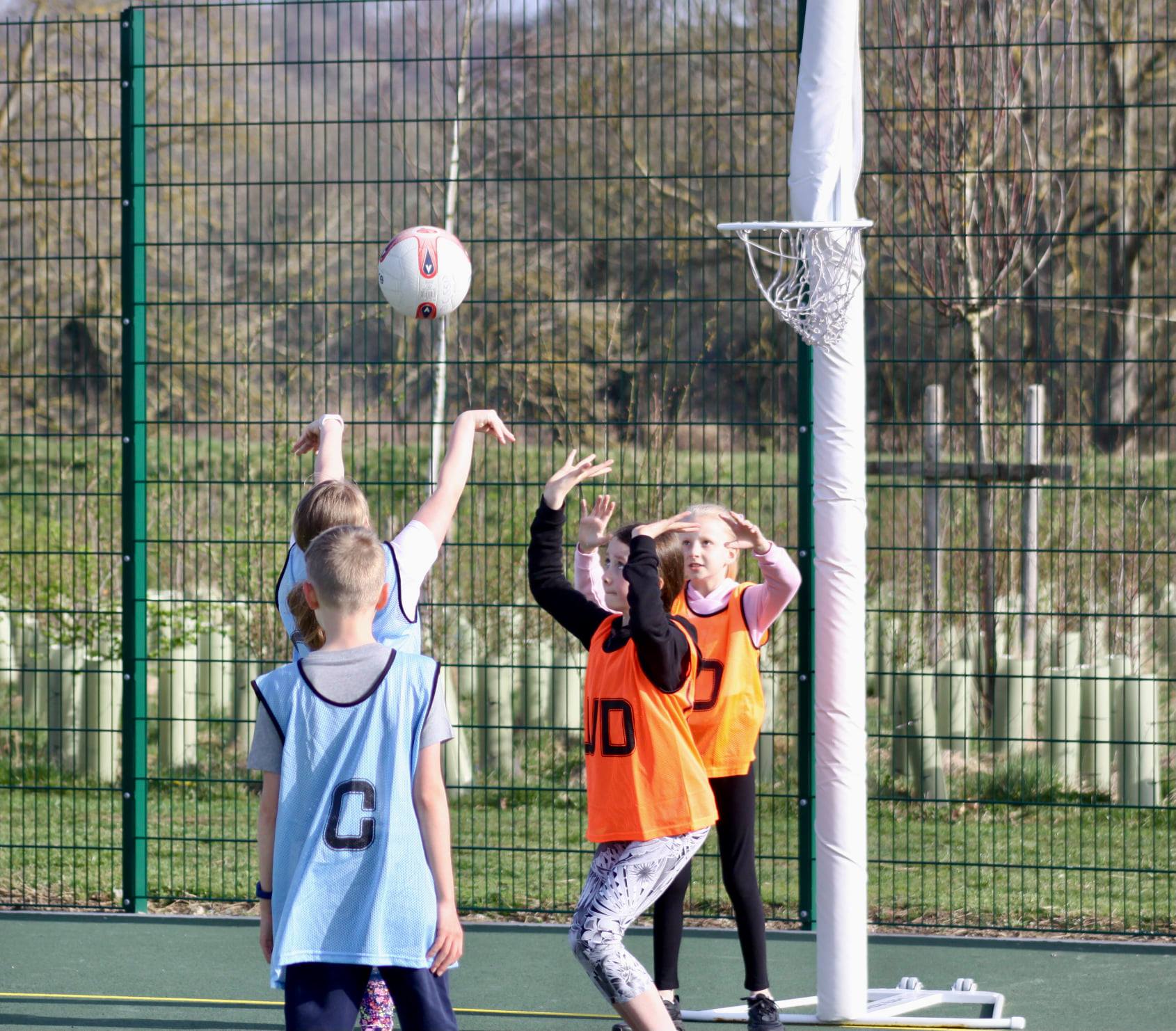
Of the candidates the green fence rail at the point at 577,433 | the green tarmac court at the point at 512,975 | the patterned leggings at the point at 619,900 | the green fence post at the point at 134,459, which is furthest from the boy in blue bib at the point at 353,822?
the green fence post at the point at 134,459

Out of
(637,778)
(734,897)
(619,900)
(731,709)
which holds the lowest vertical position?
(734,897)

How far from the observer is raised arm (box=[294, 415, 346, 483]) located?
4.33m

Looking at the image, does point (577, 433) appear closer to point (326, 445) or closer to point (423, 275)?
point (423, 275)

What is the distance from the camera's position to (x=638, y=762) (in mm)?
4145

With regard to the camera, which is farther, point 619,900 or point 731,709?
point 731,709

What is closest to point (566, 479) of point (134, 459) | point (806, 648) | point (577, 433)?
point (806, 648)

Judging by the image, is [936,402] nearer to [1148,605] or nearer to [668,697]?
[1148,605]

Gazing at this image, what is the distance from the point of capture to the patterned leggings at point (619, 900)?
13.1ft

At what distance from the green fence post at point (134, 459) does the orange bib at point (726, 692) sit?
8.46 ft

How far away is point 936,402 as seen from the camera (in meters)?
8.29

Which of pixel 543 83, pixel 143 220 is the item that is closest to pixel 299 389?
pixel 143 220

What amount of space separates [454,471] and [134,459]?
8.89ft

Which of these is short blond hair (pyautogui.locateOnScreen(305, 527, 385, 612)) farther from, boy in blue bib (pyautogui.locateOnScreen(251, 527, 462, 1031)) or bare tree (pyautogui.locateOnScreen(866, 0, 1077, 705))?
bare tree (pyautogui.locateOnScreen(866, 0, 1077, 705))

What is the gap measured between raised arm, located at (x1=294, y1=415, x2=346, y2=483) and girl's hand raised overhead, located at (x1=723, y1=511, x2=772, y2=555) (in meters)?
1.15
